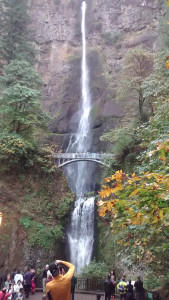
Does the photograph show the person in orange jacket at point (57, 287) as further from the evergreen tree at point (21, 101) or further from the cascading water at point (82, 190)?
the evergreen tree at point (21, 101)

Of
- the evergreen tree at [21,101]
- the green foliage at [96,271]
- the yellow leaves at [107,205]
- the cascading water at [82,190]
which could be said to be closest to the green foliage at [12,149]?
the evergreen tree at [21,101]

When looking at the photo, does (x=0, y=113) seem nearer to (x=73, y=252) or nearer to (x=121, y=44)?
(x=73, y=252)

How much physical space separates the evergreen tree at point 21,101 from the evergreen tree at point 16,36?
3.18 m

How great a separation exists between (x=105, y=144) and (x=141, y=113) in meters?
9.10

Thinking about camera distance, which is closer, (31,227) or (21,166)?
(31,227)

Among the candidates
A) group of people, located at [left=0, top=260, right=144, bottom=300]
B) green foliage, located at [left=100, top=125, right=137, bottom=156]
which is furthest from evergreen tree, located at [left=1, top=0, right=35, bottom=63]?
group of people, located at [left=0, top=260, right=144, bottom=300]

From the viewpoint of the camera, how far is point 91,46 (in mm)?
40969

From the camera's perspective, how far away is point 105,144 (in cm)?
2802

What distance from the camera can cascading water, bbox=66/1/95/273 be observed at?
18688 mm

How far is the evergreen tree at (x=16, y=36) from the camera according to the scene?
80.3 ft

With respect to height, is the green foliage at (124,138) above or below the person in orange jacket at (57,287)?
above

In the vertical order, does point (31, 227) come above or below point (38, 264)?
above

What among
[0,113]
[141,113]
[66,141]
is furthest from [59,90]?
[141,113]

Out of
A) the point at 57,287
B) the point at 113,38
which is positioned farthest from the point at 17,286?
the point at 113,38
